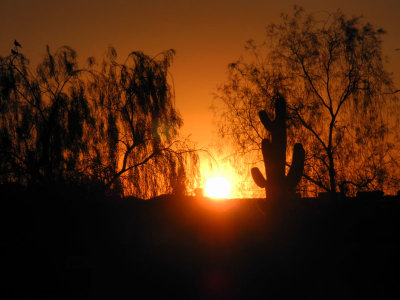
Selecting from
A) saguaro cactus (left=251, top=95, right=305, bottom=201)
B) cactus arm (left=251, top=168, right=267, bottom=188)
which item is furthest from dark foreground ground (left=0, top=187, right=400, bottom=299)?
cactus arm (left=251, top=168, right=267, bottom=188)

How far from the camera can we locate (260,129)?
63.8 ft

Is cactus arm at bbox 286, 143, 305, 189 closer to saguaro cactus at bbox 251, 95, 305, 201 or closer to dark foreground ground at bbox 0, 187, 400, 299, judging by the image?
saguaro cactus at bbox 251, 95, 305, 201

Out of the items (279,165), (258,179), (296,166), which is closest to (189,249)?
(258,179)

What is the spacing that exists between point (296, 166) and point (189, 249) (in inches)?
151

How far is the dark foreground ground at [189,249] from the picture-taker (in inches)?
481

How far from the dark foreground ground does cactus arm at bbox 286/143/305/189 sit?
0.76m

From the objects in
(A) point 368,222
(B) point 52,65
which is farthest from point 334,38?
(B) point 52,65

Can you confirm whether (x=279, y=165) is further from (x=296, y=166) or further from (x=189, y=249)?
(x=189, y=249)

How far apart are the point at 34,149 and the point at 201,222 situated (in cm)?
599

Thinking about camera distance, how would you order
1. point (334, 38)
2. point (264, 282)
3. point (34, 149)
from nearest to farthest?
point (264, 282) < point (34, 149) < point (334, 38)

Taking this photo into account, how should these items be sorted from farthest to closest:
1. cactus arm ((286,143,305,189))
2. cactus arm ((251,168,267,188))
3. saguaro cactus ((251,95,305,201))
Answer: cactus arm ((251,168,267,188))
saguaro cactus ((251,95,305,201))
cactus arm ((286,143,305,189))

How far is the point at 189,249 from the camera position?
1360 centimetres

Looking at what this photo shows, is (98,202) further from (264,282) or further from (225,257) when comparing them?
(264,282)

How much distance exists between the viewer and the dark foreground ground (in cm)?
1222
